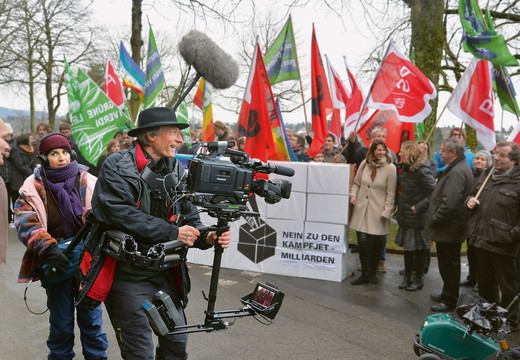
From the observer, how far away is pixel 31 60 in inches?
916

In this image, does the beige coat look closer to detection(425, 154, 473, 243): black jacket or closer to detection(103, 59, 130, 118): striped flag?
detection(425, 154, 473, 243): black jacket

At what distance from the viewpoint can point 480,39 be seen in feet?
21.3

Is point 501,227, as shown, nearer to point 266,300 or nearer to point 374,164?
point 374,164

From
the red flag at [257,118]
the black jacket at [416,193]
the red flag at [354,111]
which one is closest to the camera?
the black jacket at [416,193]

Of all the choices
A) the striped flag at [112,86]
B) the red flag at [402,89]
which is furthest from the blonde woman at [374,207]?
the striped flag at [112,86]

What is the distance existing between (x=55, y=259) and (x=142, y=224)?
0.96 m

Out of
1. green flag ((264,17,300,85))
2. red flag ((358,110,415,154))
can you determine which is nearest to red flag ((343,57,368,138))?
red flag ((358,110,415,154))

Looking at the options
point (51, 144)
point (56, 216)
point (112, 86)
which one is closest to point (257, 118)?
point (51, 144)

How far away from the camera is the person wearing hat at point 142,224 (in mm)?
2928

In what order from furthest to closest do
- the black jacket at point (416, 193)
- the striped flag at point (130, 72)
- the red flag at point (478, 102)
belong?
the striped flag at point (130, 72) < the red flag at point (478, 102) < the black jacket at point (416, 193)

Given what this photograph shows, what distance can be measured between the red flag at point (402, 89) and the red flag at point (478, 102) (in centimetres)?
45

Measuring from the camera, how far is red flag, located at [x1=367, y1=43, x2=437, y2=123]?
748 centimetres

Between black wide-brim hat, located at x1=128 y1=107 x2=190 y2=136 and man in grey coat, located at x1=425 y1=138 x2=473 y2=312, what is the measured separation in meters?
3.76

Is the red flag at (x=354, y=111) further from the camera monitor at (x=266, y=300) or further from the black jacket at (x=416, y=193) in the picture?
the camera monitor at (x=266, y=300)
